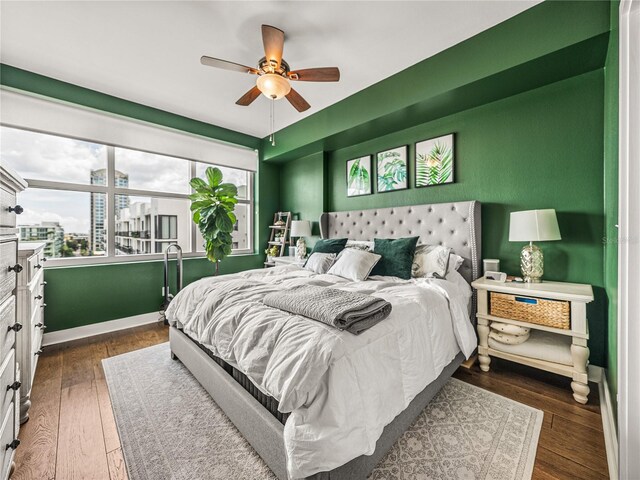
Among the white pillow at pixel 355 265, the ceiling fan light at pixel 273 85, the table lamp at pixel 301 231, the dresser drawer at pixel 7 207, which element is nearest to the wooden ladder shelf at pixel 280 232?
the table lamp at pixel 301 231

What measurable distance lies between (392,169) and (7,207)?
328 centimetres

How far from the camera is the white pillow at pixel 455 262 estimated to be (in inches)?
105

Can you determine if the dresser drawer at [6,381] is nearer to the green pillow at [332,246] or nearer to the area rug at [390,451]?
the area rug at [390,451]

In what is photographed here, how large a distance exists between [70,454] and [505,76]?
12.6 feet

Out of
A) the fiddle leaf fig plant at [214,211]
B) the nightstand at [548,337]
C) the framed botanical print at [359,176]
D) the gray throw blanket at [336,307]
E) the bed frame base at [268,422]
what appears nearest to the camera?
the bed frame base at [268,422]

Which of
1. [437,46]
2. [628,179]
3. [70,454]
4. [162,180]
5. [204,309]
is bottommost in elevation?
[70,454]

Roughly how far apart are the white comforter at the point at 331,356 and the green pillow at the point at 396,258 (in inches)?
18.4

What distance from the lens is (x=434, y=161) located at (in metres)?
3.11

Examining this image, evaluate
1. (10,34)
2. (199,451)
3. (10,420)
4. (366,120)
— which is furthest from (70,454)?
(366,120)

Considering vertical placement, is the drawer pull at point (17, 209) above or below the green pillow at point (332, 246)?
above

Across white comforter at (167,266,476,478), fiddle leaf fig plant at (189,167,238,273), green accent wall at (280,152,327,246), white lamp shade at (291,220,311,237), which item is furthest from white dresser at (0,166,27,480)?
green accent wall at (280,152,327,246)

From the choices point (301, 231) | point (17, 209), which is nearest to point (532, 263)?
point (301, 231)

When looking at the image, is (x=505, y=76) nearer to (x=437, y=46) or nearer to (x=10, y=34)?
(x=437, y=46)

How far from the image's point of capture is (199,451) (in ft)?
4.96
